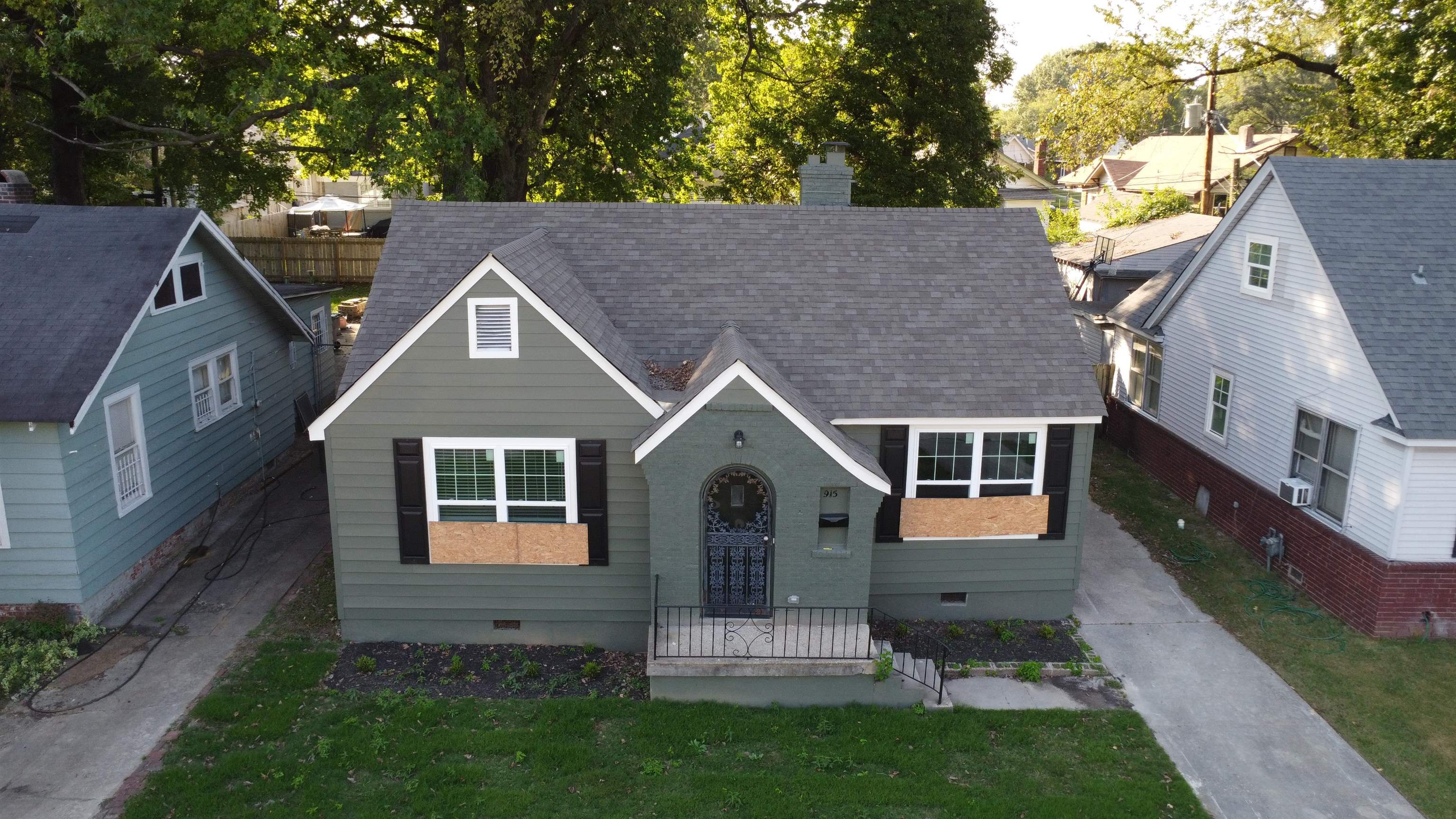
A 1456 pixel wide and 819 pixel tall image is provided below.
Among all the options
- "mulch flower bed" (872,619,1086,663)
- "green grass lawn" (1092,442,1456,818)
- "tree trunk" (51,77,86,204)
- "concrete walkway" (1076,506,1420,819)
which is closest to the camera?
"concrete walkway" (1076,506,1420,819)

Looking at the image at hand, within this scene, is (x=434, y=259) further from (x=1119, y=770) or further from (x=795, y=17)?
(x=795, y=17)

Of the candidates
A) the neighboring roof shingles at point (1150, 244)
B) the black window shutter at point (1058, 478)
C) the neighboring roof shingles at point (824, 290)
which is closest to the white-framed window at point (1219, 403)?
the neighboring roof shingles at point (824, 290)

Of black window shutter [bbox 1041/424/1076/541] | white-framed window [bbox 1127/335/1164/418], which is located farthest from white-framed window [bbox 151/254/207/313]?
white-framed window [bbox 1127/335/1164/418]

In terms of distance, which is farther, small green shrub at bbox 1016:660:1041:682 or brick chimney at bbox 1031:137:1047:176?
brick chimney at bbox 1031:137:1047:176

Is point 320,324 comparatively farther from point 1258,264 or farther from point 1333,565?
point 1333,565

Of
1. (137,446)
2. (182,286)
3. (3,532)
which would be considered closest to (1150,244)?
(182,286)

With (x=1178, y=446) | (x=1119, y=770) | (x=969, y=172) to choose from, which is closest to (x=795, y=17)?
(x=969, y=172)

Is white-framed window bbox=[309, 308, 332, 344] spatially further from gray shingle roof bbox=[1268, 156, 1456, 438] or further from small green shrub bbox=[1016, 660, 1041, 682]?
gray shingle roof bbox=[1268, 156, 1456, 438]
